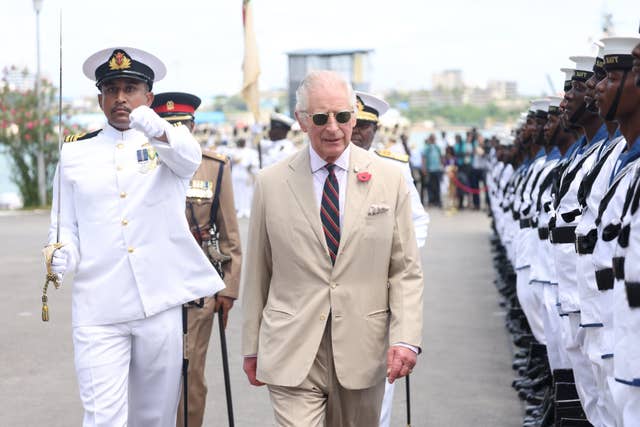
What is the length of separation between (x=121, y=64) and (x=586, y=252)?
7.80 feet

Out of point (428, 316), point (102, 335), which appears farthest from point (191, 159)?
point (428, 316)

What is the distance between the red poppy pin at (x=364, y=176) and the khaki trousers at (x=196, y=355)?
1989 millimetres

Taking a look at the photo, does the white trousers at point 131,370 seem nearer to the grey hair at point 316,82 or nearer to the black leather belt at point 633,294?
the grey hair at point 316,82

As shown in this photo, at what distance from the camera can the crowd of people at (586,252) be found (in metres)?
4.40

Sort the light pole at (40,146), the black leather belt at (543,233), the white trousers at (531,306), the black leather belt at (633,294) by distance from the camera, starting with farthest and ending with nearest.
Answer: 1. the light pole at (40,146)
2. the white trousers at (531,306)
3. the black leather belt at (543,233)
4. the black leather belt at (633,294)

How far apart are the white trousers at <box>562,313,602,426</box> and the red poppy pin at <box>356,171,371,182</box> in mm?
2008

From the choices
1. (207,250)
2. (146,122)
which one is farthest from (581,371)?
Result: (146,122)

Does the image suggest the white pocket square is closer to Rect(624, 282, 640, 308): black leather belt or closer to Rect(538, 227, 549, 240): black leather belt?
Rect(624, 282, 640, 308): black leather belt

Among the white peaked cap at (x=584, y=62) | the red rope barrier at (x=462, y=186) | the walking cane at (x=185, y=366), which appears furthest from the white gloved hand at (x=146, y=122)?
the red rope barrier at (x=462, y=186)

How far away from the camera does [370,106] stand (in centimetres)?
801

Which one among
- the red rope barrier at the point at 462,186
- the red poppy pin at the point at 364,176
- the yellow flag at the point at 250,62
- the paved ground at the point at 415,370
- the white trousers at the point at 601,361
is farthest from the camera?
the red rope barrier at the point at 462,186

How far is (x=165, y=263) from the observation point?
5.54 metres

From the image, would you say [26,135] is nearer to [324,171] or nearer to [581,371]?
[581,371]

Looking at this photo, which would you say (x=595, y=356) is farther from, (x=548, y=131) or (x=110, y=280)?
(x=548, y=131)
